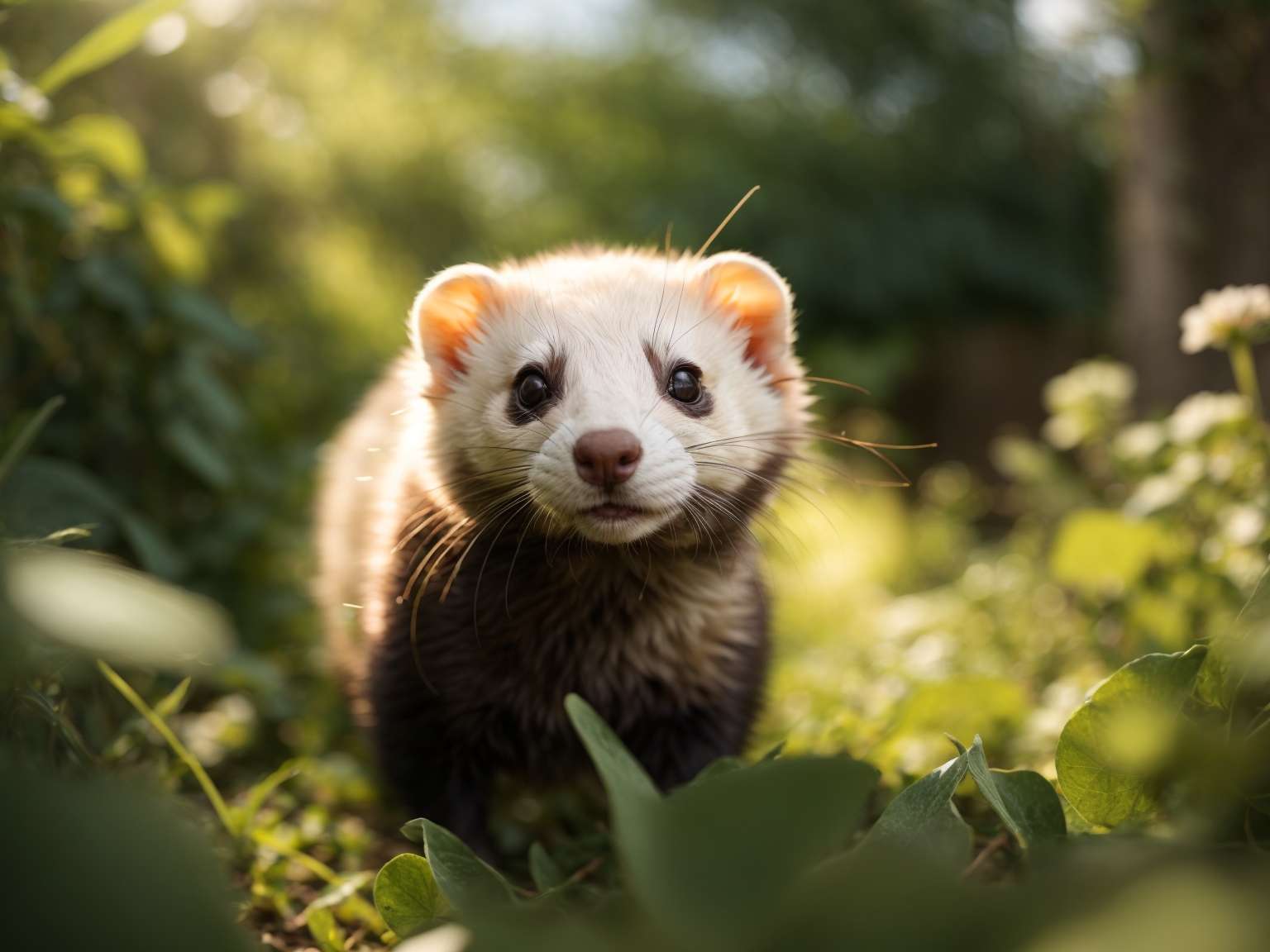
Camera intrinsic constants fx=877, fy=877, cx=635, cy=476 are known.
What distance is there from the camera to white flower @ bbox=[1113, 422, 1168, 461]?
239 centimetres

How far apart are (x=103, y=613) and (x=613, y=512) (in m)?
0.86

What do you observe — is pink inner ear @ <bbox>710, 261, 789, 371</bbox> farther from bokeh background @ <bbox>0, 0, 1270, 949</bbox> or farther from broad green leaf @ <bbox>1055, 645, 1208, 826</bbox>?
broad green leaf @ <bbox>1055, 645, 1208, 826</bbox>

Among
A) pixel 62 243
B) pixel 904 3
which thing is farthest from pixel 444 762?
pixel 904 3

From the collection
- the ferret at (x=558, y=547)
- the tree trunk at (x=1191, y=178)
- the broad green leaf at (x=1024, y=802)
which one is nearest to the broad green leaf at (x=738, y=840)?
the broad green leaf at (x=1024, y=802)

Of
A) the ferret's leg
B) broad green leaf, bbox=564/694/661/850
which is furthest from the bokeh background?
broad green leaf, bbox=564/694/661/850

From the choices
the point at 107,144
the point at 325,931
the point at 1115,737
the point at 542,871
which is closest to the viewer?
the point at 1115,737

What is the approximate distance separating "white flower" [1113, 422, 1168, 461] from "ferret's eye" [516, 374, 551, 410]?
5.56 feet

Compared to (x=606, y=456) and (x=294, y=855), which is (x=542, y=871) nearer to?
(x=294, y=855)

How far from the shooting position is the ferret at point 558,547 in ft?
5.88

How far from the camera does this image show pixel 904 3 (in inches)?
249

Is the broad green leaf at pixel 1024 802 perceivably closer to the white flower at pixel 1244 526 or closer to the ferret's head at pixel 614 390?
the ferret's head at pixel 614 390

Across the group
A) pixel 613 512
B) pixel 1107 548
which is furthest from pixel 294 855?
pixel 1107 548

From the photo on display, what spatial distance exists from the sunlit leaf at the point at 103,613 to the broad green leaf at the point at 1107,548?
218cm

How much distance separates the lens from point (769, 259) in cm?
625
